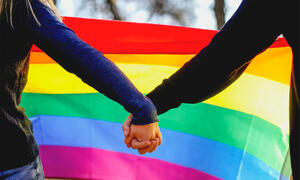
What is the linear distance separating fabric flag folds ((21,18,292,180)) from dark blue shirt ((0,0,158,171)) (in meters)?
1.01

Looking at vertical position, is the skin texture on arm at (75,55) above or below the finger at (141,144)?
above

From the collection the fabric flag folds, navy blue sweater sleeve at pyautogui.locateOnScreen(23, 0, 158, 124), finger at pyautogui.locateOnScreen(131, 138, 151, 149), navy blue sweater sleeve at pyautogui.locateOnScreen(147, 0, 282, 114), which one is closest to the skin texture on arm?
navy blue sweater sleeve at pyautogui.locateOnScreen(23, 0, 158, 124)

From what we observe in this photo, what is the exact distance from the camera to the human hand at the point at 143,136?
42.2 inches

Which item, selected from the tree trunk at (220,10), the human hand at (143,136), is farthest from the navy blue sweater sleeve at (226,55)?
the tree trunk at (220,10)

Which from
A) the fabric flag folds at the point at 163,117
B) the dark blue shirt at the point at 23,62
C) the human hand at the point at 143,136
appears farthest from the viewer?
the fabric flag folds at the point at 163,117

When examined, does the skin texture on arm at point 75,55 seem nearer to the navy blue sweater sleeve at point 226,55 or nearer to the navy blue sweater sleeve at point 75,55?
the navy blue sweater sleeve at point 75,55

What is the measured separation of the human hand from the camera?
107 centimetres

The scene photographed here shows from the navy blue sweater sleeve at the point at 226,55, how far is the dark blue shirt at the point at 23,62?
1.29ft

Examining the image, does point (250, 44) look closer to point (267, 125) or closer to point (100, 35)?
point (267, 125)

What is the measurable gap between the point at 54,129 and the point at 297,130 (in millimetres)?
1740

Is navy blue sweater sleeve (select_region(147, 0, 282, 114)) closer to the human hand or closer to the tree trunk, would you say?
the human hand

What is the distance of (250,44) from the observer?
119cm

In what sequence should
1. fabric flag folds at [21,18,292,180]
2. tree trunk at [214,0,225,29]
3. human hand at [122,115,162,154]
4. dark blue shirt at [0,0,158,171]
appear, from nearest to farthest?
dark blue shirt at [0,0,158,171]
human hand at [122,115,162,154]
fabric flag folds at [21,18,292,180]
tree trunk at [214,0,225,29]

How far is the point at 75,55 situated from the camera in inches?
37.1
